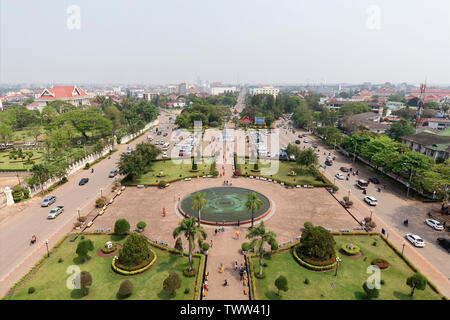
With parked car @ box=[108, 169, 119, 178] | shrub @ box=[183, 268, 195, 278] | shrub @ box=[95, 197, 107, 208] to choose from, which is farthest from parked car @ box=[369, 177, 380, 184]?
parked car @ box=[108, 169, 119, 178]

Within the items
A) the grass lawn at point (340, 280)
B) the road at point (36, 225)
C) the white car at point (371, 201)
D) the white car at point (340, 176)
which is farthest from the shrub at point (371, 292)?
the white car at point (340, 176)

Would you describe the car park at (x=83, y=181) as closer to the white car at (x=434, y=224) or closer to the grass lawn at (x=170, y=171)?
the grass lawn at (x=170, y=171)

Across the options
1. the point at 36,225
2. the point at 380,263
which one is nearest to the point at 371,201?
the point at 380,263

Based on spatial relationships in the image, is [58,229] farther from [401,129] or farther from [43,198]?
[401,129]

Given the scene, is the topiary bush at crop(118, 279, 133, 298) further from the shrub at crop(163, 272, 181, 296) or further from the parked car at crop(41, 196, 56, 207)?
the parked car at crop(41, 196, 56, 207)

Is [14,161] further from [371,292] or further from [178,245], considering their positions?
[371,292]

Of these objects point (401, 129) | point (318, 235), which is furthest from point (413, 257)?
point (401, 129)
